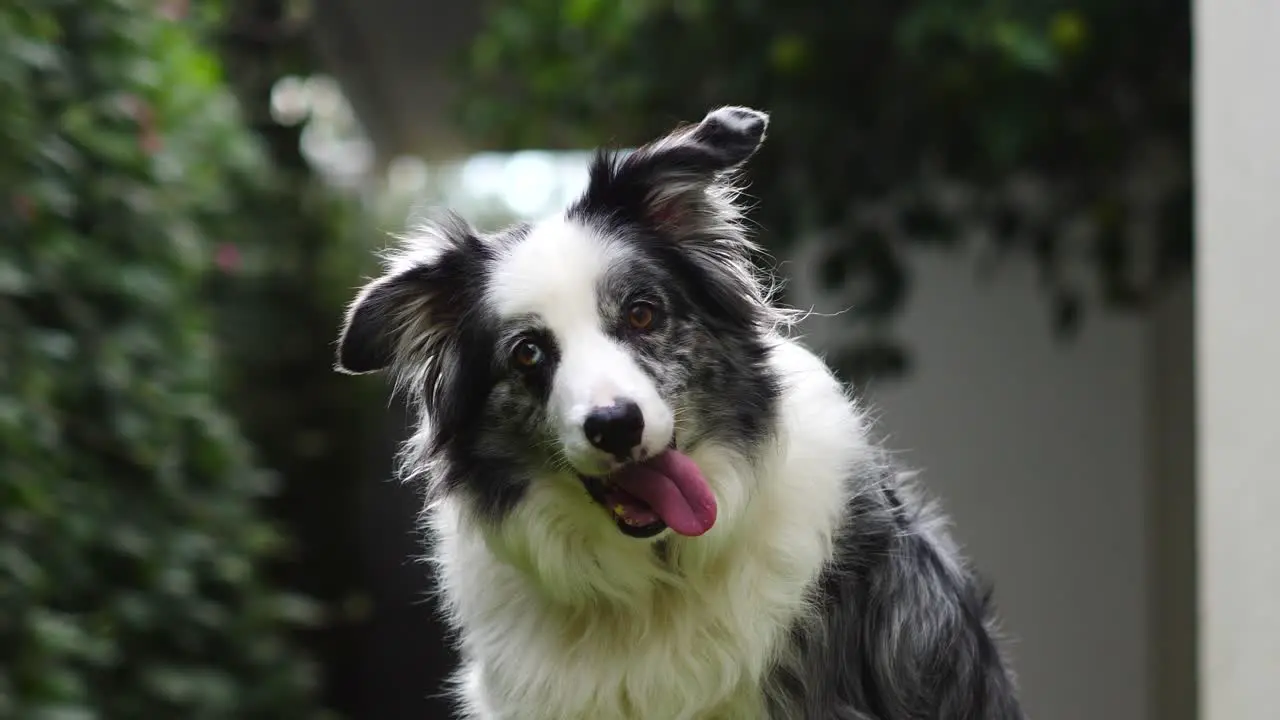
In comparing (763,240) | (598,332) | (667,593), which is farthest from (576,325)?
(763,240)

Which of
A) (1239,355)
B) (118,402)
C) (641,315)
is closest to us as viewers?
(641,315)

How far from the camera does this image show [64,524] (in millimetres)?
3518

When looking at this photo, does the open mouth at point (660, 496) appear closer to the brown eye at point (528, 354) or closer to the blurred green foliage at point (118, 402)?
the brown eye at point (528, 354)

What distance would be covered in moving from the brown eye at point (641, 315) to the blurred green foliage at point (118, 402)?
5.28 feet

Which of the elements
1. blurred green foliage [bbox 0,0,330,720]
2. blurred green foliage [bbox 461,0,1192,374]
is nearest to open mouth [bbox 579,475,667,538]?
blurred green foliage [bbox 0,0,330,720]

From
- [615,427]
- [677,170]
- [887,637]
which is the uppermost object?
[677,170]

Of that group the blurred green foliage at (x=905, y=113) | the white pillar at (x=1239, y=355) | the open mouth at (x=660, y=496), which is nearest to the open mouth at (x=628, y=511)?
the open mouth at (x=660, y=496)

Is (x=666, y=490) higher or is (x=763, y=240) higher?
(x=763, y=240)

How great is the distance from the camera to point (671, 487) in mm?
2094

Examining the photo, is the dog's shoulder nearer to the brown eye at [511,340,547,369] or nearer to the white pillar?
the white pillar

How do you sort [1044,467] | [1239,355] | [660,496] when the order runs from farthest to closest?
[1044,467] < [1239,355] < [660,496]

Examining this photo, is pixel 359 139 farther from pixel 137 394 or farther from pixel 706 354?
pixel 706 354

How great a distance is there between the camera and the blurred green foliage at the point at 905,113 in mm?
3912

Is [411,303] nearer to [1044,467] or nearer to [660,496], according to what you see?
[660,496]
